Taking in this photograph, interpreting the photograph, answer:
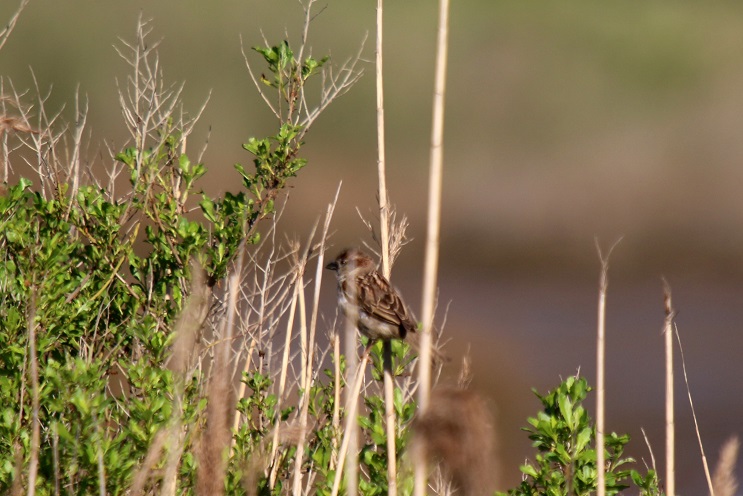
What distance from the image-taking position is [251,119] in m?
16.4

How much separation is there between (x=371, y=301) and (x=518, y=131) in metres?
13.1

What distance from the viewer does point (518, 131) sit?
18.3 meters

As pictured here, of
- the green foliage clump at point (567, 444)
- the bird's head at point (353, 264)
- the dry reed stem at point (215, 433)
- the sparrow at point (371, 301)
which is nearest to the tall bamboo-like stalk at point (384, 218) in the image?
the green foliage clump at point (567, 444)

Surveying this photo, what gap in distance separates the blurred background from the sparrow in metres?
8.14

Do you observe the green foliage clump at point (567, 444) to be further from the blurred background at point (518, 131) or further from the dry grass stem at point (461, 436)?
the blurred background at point (518, 131)

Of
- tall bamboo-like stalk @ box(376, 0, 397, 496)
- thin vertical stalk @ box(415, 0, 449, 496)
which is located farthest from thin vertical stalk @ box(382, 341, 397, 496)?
thin vertical stalk @ box(415, 0, 449, 496)

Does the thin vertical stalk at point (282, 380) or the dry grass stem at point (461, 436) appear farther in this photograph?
the thin vertical stalk at point (282, 380)

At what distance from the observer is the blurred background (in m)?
15.7

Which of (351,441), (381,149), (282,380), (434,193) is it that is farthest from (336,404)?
(434,193)

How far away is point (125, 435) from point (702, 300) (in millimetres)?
12796

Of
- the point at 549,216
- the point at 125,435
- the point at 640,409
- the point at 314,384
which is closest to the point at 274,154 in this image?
the point at 314,384

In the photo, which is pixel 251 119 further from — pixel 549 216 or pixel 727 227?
pixel 727 227

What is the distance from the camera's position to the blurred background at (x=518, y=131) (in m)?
15.7

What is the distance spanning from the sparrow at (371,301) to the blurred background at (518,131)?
814cm
